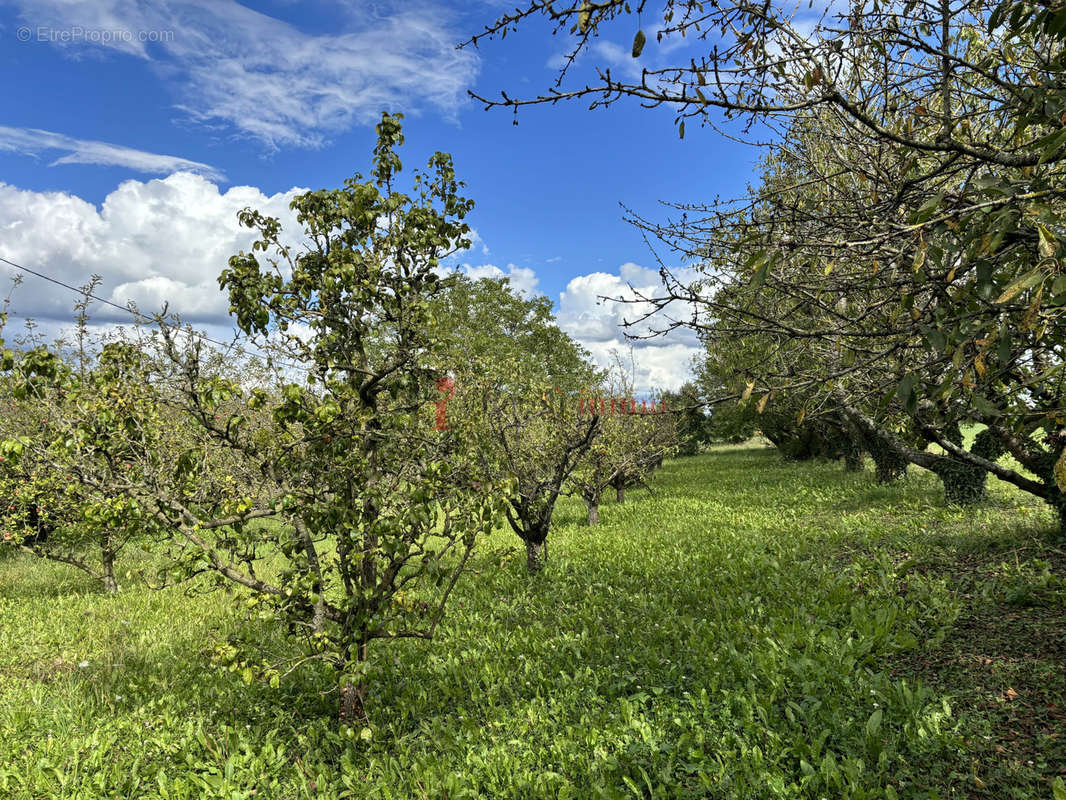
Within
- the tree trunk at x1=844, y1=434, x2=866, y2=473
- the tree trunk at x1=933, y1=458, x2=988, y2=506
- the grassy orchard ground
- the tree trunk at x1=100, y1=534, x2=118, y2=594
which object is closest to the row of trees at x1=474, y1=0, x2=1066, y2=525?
the grassy orchard ground

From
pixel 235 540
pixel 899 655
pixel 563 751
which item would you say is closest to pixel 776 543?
pixel 899 655

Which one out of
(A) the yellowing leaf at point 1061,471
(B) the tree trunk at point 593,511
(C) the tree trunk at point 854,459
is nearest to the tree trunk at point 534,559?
(B) the tree trunk at point 593,511

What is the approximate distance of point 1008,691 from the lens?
4.36 m

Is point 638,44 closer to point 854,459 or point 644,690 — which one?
point 644,690

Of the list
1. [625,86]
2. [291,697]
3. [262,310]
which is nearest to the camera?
[625,86]

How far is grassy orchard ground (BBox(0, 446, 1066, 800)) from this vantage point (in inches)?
159

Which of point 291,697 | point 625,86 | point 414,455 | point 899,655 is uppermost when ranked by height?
point 625,86

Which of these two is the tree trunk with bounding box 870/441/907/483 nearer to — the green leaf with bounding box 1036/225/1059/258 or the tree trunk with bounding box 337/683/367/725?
the tree trunk with bounding box 337/683/367/725

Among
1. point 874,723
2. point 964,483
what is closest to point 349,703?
point 874,723

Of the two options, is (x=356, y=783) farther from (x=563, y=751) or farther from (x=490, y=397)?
(x=490, y=397)

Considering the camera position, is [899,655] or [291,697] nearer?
[899,655]

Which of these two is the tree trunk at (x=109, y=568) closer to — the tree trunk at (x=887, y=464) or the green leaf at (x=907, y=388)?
the green leaf at (x=907, y=388)

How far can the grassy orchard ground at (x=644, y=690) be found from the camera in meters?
4.03

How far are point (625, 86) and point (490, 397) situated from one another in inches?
256
